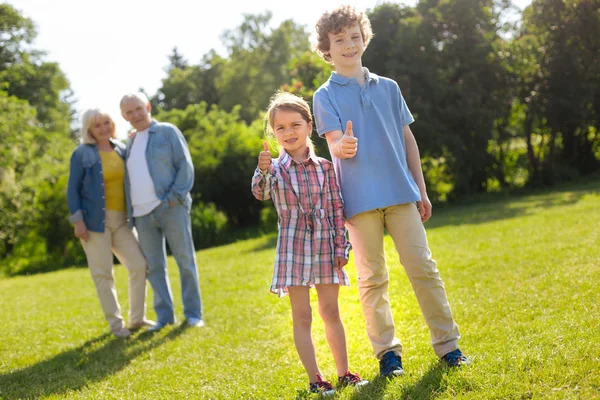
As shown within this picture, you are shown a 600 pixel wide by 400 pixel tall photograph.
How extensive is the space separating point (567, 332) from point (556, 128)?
49.6ft

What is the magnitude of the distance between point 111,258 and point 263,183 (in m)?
3.42

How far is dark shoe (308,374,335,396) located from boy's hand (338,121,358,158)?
1320 mm

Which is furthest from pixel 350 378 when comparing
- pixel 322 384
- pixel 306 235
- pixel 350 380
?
pixel 306 235

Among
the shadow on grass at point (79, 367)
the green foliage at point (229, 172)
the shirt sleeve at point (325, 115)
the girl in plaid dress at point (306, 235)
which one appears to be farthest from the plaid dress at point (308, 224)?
the green foliage at point (229, 172)

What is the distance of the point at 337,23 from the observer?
3824 millimetres

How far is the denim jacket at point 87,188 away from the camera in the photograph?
6473 mm

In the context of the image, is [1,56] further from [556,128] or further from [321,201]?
[321,201]

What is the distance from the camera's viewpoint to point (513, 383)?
340cm

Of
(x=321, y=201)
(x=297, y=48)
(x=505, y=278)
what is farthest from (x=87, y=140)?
(x=297, y=48)

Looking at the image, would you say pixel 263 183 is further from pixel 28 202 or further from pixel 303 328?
pixel 28 202

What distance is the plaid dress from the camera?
386 cm

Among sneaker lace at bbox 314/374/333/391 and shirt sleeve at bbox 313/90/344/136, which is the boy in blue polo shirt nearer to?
shirt sleeve at bbox 313/90/344/136

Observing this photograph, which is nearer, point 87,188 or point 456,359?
point 456,359

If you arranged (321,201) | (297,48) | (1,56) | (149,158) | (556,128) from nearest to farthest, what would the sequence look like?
(321,201), (149,158), (556,128), (1,56), (297,48)
